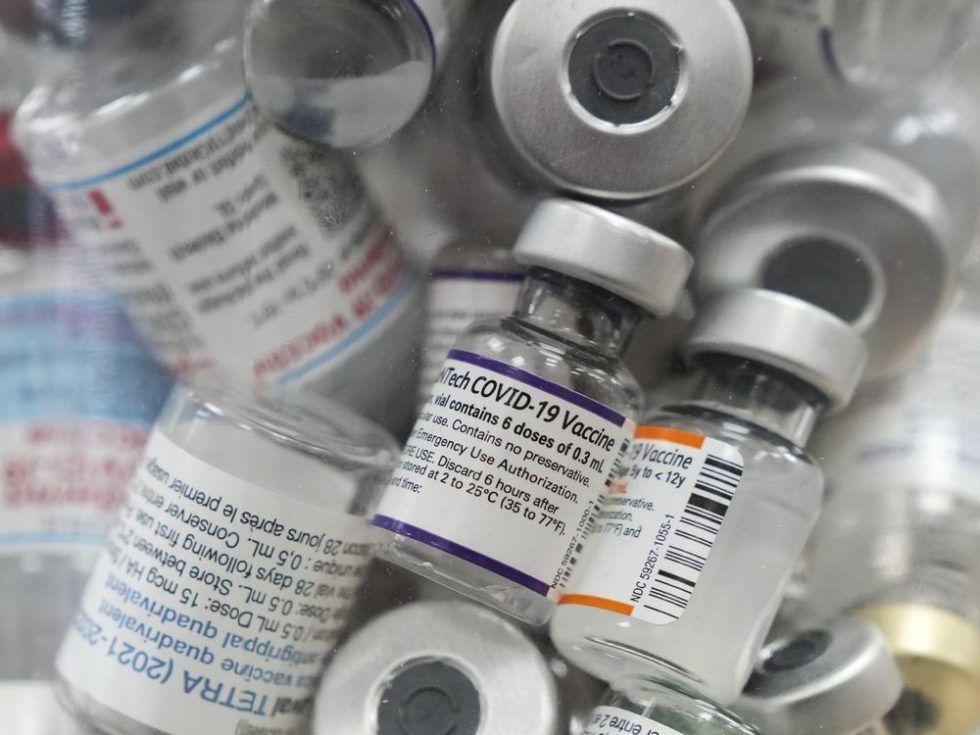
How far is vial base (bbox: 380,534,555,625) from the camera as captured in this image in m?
0.47

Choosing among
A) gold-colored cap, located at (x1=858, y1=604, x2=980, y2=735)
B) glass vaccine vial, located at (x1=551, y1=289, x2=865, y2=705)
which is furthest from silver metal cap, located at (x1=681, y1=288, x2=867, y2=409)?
gold-colored cap, located at (x1=858, y1=604, x2=980, y2=735)

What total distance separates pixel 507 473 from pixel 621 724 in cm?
12

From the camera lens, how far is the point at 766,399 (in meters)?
0.51

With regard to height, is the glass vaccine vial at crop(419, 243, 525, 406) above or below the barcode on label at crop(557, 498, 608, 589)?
above

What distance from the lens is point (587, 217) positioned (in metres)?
0.47

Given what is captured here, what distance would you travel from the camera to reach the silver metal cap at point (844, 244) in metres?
0.52

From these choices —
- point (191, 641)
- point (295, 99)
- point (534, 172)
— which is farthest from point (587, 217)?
point (191, 641)

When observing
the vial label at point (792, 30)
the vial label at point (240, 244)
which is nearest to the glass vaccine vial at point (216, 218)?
the vial label at point (240, 244)

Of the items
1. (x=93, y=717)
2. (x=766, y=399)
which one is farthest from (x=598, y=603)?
(x=93, y=717)

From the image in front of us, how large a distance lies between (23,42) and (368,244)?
23cm

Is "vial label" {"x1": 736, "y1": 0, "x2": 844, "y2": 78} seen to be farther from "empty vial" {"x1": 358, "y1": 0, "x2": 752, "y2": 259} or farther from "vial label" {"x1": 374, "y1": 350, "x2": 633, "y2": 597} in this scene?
"vial label" {"x1": 374, "y1": 350, "x2": 633, "y2": 597}

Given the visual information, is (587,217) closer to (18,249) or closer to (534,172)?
(534,172)

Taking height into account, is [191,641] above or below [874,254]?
below

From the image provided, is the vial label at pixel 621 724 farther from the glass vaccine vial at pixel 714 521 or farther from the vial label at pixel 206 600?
the vial label at pixel 206 600
